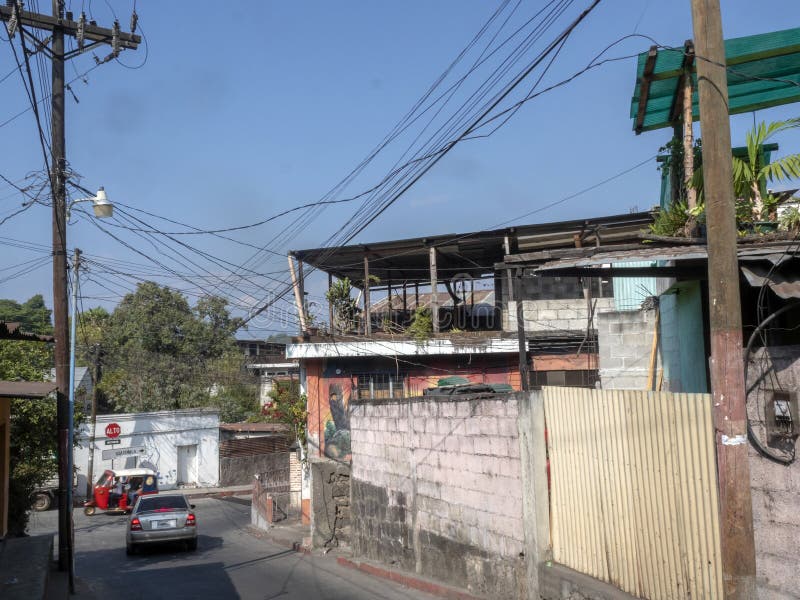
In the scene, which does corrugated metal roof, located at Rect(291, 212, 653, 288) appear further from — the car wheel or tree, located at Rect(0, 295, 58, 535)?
the car wheel

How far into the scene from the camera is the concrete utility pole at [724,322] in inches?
211

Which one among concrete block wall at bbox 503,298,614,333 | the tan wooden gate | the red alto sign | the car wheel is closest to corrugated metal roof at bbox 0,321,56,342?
the tan wooden gate

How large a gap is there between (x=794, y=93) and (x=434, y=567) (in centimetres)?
886

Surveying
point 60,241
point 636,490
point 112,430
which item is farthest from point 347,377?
point 112,430

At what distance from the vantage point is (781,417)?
6.10 meters

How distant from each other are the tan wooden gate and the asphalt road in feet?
13.5

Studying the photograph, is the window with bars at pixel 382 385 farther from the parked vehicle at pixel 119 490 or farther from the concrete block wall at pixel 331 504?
the parked vehicle at pixel 119 490

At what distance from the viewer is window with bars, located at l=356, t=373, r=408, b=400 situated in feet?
73.6

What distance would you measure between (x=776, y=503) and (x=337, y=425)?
59.2 ft

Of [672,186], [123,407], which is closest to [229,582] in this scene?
[672,186]

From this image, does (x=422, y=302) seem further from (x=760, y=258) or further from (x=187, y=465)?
(x=760, y=258)

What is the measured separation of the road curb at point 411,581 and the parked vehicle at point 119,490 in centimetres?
1834

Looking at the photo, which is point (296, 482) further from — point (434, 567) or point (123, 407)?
point (123, 407)

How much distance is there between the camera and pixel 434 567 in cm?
1247
